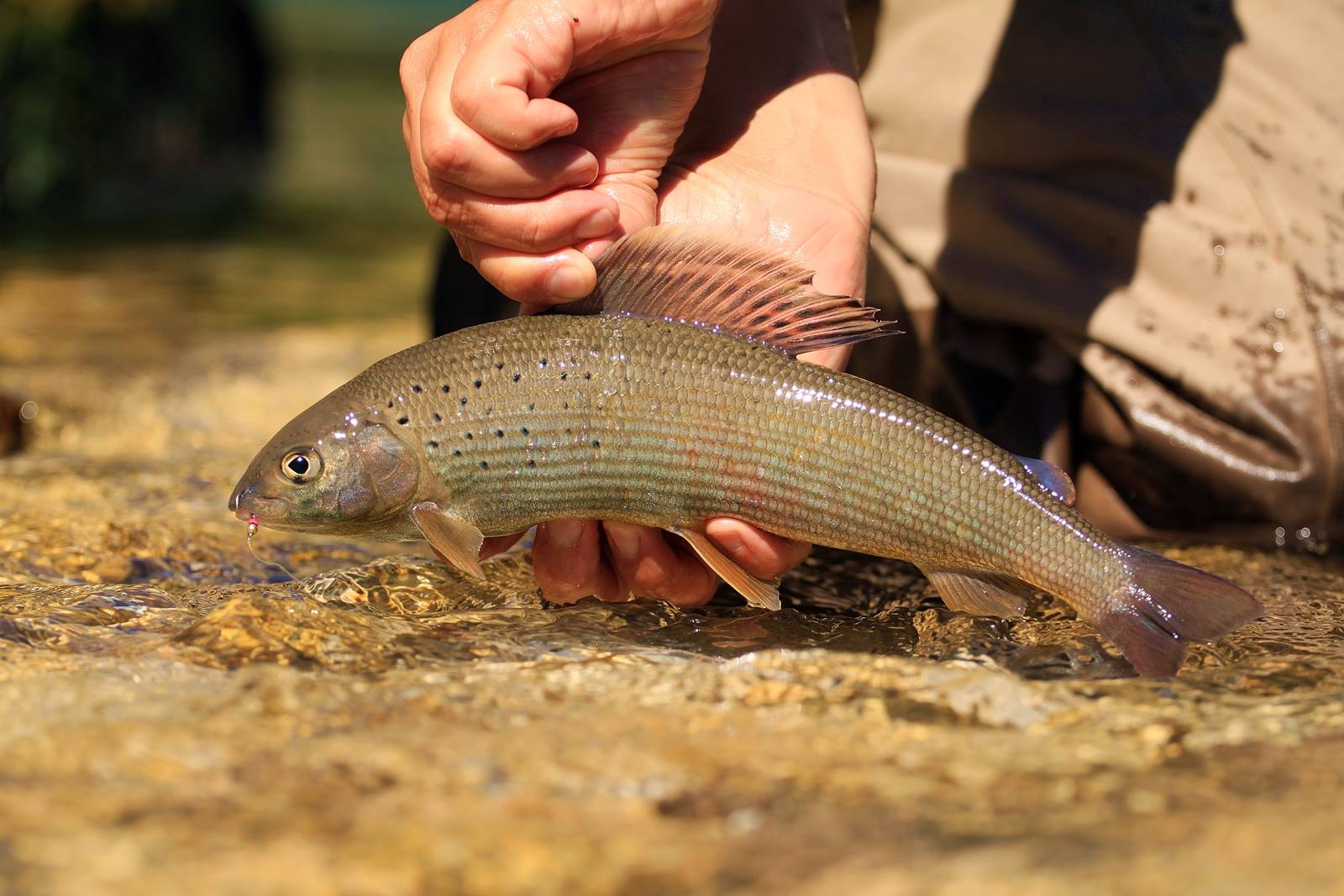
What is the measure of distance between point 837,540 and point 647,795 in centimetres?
126

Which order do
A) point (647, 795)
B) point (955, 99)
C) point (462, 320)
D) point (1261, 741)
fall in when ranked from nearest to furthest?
point (647, 795) → point (1261, 741) → point (955, 99) → point (462, 320)

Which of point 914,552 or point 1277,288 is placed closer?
point 914,552

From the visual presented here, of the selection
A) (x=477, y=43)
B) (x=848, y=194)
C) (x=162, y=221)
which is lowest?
(x=162, y=221)

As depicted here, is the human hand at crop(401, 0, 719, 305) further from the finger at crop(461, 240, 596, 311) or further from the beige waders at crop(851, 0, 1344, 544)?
the beige waders at crop(851, 0, 1344, 544)

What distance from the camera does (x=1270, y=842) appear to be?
1.89 metres

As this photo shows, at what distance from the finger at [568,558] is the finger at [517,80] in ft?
3.14

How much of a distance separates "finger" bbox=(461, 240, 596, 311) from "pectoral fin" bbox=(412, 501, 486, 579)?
590 mm

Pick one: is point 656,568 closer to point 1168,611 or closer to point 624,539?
point 624,539

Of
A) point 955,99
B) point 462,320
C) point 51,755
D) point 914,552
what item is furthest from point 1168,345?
point 51,755

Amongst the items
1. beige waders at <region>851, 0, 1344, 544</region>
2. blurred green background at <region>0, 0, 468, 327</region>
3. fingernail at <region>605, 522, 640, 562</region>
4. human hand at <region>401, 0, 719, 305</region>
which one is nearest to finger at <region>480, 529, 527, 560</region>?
fingernail at <region>605, 522, 640, 562</region>

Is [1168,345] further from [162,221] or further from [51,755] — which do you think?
[162,221]

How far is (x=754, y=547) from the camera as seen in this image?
3.28 m

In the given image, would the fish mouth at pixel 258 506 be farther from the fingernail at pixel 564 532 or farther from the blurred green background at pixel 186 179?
the blurred green background at pixel 186 179

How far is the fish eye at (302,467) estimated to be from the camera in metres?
3.22
